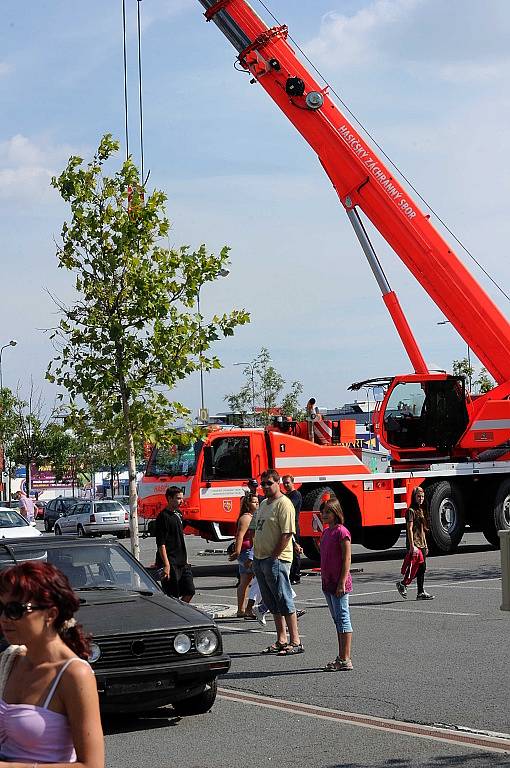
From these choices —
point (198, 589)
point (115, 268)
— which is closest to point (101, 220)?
point (115, 268)

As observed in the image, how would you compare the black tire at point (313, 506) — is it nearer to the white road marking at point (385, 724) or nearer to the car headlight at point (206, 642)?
the white road marking at point (385, 724)

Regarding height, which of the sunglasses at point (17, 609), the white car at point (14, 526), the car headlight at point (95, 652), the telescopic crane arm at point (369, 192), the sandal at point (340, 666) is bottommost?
the sandal at point (340, 666)

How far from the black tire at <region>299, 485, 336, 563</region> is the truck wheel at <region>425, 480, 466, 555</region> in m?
2.15

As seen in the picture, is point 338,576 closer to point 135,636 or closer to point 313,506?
point 135,636

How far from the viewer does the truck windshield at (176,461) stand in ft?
68.4

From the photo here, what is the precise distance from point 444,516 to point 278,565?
1169 centimetres

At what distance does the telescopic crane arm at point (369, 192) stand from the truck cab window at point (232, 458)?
12.2 feet

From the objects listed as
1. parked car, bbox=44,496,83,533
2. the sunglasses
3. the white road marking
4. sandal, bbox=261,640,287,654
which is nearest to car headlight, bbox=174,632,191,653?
the white road marking

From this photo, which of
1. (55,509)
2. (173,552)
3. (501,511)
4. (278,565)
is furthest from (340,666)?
(55,509)

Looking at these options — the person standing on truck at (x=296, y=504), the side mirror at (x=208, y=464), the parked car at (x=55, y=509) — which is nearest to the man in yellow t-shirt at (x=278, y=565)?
the person standing on truck at (x=296, y=504)

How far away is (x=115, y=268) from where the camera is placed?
53.2 feet

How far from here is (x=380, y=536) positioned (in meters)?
24.0

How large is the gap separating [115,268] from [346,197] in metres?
6.81

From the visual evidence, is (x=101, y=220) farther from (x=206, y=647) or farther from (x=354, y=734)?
(x=354, y=734)
